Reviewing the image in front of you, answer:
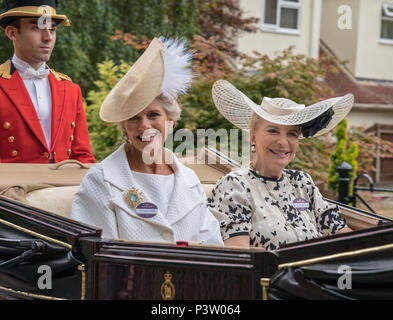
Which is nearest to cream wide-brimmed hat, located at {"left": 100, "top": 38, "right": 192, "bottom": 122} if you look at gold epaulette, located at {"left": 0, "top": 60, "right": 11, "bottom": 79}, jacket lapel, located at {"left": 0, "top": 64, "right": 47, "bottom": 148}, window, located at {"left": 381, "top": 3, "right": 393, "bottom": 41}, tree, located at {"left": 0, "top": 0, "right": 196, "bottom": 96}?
jacket lapel, located at {"left": 0, "top": 64, "right": 47, "bottom": 148}

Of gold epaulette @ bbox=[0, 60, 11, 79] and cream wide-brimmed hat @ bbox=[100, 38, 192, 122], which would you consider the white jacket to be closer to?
cream wide-brimmed hat @ bbox=[100, 38, 192, 122]

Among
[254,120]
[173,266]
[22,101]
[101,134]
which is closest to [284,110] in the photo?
[254,120]

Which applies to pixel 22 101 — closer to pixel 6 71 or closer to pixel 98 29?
pixel 6 71

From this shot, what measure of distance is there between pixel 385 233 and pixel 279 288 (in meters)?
Answer: 0.39

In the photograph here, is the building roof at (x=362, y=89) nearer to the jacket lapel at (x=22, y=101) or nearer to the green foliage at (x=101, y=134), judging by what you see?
the green foliage at (x=101, y=134)

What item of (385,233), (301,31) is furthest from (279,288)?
(301,31)

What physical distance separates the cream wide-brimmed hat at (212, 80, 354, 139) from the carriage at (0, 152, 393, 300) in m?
1.12

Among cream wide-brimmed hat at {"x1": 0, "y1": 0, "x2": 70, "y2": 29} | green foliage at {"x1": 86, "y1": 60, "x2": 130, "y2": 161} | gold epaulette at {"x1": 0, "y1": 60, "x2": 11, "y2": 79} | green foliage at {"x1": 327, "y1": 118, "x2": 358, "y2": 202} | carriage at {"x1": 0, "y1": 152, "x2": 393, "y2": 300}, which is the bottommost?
green foliage at {"x1": 327, "y1": 118, "x2": 358, "y2": 202}

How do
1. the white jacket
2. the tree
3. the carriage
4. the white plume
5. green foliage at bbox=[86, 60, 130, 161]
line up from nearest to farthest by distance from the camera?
the carriage < the white jacket < the white plume < green foliage at bbox=[86, 60, 130, 161] < the tree

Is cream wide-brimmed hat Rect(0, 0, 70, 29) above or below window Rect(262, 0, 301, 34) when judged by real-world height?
below

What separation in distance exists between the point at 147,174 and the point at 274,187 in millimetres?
698

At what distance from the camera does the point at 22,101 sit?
12.5 feet

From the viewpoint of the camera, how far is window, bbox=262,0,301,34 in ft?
53.6
